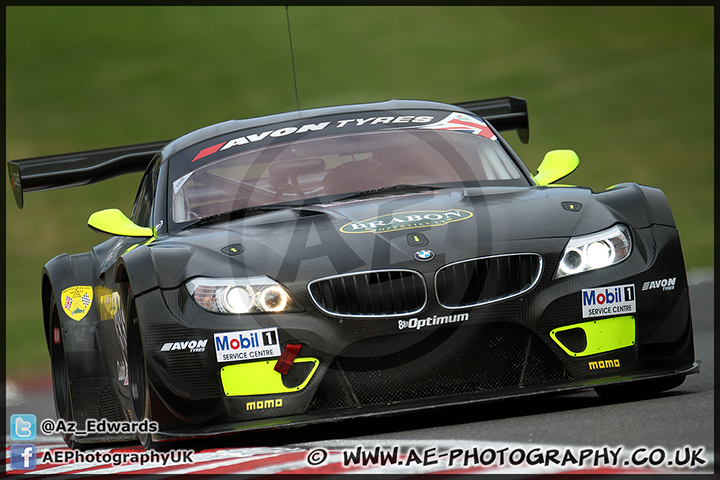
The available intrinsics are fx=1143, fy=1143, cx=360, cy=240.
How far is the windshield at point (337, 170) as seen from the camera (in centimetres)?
564

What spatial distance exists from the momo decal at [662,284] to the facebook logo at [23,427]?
5.00m

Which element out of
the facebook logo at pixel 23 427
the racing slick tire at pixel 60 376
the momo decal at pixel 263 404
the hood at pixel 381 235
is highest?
the hood at pixel 381 235

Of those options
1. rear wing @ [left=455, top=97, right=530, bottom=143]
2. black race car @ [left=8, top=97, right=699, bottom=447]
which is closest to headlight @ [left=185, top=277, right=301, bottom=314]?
black race car @ [left=8, top=97, right=699, bottom=447]

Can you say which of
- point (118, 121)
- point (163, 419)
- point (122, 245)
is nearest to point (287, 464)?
point (163, 419)

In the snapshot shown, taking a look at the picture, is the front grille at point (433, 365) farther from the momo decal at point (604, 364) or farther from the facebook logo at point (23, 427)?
the facebook logo at point (23, 427)

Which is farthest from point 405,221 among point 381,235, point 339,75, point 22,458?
point 339,75

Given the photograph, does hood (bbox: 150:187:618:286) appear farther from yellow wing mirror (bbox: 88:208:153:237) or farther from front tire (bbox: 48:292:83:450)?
front tire (bbox: 48:292:83:450)

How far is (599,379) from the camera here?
4.53 m

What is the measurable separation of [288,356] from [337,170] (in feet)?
5.48

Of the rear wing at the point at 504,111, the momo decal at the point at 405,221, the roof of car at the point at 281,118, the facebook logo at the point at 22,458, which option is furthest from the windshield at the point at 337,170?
the rear wing at the point at 504,111

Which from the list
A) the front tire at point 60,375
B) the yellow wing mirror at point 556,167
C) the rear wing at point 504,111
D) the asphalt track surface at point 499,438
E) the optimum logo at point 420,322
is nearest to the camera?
the asphalt track surface at point 499,438

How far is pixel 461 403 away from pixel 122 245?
2.32 meters

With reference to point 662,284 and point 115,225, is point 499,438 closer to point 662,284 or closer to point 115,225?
point 662,284

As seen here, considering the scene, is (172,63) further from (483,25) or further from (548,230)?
(548,230)
